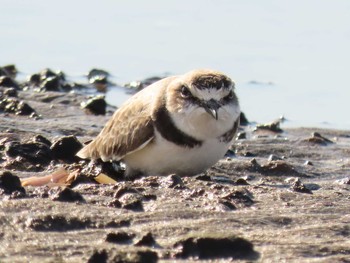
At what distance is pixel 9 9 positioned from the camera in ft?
49.1

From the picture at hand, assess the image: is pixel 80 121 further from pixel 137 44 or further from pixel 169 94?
pixel 137 44

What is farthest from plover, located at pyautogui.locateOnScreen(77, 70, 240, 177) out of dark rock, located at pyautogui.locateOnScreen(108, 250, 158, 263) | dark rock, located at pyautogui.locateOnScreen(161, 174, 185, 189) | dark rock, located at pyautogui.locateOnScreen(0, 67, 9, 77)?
dark rock, located at pyautogui.locateOnScreen(0, 67, 9, 77)

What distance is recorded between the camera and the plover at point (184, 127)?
23.9 feet

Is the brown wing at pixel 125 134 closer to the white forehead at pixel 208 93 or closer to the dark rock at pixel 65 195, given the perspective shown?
the white forehead at pixel 208 93

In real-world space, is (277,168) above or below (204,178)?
below

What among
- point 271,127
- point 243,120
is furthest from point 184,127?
point 243,120

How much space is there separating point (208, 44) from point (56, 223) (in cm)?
869

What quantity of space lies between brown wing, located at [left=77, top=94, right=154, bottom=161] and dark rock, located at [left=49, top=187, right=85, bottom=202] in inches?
55.0

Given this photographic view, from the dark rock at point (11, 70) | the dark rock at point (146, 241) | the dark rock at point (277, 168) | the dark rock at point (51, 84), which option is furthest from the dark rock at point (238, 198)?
the dark rock at point (11, 70)

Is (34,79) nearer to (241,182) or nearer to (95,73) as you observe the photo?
(95,73)

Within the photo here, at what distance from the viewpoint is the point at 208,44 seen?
14.1 m

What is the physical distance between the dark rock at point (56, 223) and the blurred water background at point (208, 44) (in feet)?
20.8

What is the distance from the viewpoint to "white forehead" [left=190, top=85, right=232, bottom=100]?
7.35 meters

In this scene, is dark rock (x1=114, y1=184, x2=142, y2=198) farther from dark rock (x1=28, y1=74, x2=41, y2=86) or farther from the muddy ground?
dark rock (x1=28, y1=74, x2=41, y2=86)
